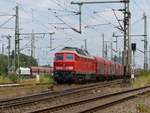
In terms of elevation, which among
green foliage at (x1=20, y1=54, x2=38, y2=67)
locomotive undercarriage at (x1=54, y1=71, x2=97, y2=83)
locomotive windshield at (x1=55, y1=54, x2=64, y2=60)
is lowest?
locomotive undercarriage at (x1=54, y1=71, x2=97, y2=83)

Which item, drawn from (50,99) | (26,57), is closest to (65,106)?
(50,99)

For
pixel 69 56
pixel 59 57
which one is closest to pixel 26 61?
pixel 59 57

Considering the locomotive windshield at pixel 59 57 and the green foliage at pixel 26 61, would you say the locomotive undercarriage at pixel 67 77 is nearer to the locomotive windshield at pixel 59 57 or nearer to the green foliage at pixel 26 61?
the locomotive windshield at pixel 59 57

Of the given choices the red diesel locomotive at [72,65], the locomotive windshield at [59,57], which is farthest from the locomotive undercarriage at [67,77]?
the locomotive windshield at [59,57]

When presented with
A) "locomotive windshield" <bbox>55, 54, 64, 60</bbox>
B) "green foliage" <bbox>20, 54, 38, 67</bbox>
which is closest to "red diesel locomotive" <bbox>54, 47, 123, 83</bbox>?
"locomotive windshield" <bbox>55, 54, 64, 60</bbox>

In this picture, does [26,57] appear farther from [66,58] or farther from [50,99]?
[50,99]

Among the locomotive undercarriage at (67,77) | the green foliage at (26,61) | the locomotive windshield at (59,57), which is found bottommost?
the locomotive undercarriage at (67,77)

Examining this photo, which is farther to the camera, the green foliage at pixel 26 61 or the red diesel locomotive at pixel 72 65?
the green foliage at pixel 26 61

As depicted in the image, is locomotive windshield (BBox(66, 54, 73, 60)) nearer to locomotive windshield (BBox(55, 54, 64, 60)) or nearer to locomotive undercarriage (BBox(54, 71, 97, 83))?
locomotive windshield (BBox(55, 54, 64, 60))

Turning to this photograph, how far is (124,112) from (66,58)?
26652 mm

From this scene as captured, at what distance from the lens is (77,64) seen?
44312mm

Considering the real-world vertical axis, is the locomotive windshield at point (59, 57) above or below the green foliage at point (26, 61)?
below

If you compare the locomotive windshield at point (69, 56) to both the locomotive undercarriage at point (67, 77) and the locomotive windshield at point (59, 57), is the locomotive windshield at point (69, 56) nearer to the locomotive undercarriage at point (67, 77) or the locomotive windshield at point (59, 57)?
the locomotive windshield at point (59, 57)

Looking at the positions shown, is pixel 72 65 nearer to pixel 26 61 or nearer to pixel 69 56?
pixel 69 56
